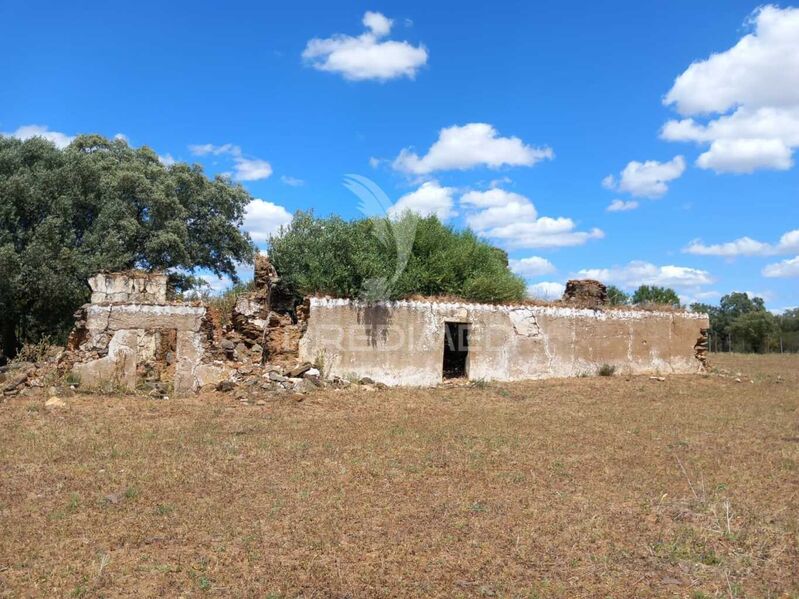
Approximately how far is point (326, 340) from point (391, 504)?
7685 mm

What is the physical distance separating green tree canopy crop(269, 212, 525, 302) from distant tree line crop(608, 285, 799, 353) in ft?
49.3

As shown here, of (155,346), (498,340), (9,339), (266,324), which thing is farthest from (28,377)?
(9,339)

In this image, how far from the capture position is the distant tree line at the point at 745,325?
3566 cm

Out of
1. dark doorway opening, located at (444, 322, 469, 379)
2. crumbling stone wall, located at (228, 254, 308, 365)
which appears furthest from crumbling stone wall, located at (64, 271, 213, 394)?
dark doorway opening, located at (444, 322, 469, 379)

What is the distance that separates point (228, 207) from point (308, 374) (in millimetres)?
13436

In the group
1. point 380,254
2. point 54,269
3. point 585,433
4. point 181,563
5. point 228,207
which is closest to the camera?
point 181,563

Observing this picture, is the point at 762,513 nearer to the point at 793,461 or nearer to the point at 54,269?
the point at 793,461

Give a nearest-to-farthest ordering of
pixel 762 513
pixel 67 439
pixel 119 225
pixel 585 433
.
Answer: pixel 762 513, pixel 67 439, pixel 585 433, pixel 119 225

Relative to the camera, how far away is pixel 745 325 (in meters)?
38.7

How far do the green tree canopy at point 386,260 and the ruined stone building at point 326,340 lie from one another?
50 centimetres

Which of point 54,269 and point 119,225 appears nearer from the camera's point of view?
point 54,269

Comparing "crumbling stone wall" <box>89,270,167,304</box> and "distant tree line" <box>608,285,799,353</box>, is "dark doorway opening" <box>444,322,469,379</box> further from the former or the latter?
"distant tree line" <box>608,285,799,353</box>

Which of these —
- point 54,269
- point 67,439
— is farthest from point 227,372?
point 54,269

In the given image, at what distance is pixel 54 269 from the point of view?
63.1 ft
